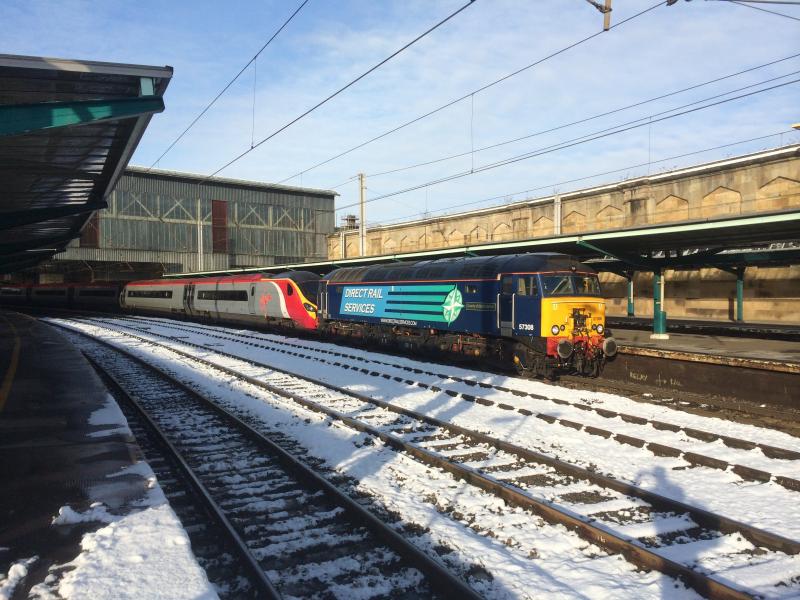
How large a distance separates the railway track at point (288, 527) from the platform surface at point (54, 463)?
2.76 ft

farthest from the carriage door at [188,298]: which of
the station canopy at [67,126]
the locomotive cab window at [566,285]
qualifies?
the locomotive cab window at [566,285]

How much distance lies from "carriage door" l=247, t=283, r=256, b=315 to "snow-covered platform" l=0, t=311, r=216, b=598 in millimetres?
19107

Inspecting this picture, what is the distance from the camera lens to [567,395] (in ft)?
43.5

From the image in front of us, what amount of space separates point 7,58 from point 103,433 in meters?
5.72

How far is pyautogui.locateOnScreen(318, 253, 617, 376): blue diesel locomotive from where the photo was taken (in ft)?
48.4

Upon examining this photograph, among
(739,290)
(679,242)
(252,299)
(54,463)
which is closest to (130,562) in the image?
(54,463)

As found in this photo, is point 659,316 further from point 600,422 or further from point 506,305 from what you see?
point 600,422

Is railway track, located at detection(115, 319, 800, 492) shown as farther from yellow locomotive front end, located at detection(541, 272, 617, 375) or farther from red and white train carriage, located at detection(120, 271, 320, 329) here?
red and white train carriage, located at detection(120, 271, 320, 329)

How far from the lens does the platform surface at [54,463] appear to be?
5488 millimetres

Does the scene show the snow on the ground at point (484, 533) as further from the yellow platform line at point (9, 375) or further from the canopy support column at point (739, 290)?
the canopy support column at point (739, 290)

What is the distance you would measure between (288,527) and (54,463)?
377cm

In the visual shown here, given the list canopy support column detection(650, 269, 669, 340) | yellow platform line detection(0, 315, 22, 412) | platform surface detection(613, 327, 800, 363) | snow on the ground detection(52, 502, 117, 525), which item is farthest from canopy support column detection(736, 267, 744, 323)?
yellow platform line detection(0, 315, 22, 412)

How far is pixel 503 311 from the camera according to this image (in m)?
15.7

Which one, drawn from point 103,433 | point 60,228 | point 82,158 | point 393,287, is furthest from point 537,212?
point 103,433
